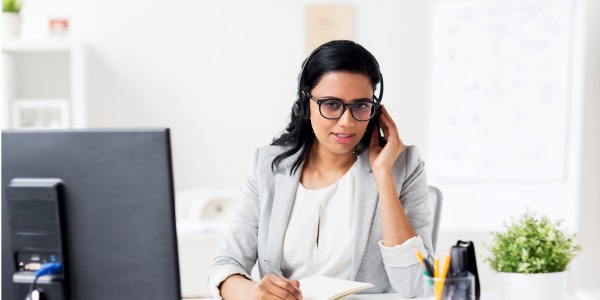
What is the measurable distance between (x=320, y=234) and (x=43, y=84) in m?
2.76

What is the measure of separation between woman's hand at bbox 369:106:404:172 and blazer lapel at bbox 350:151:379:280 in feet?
0.14

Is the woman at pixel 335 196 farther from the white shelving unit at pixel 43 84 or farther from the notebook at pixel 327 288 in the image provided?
the white shelving unit at pixel 43 84

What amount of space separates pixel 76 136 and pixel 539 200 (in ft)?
10.9

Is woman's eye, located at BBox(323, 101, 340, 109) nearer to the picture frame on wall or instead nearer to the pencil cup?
the pencil cup

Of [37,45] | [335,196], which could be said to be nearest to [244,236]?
[335,196]

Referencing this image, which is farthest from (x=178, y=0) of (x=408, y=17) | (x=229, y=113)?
(x=408, y=17)

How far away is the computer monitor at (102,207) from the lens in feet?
3.85

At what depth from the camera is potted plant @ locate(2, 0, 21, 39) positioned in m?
3.98

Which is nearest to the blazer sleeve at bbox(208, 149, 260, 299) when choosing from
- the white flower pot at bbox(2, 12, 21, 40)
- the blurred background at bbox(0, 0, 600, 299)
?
the blurred background at bbox(0, 0, 600, 299)

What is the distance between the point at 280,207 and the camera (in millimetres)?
1874

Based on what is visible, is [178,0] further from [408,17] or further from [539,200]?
[539,200]

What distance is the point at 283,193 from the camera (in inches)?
74.4

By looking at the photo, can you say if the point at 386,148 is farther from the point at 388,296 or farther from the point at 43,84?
the point at 43,84

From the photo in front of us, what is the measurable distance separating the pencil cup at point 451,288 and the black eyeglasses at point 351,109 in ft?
1.95
